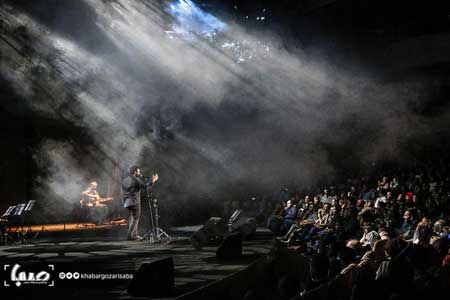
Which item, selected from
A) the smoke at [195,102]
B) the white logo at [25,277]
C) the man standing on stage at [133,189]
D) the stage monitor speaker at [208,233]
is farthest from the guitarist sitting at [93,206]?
the white logo at [25,277]

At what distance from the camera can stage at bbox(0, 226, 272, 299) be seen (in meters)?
5.46

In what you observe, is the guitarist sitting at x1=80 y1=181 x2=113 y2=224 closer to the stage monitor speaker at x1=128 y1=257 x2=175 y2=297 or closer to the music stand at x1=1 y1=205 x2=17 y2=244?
the music stand at x1=1 y1=205 x2=17 y2=244

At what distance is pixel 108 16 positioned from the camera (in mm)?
16234

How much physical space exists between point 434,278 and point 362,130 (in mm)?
12213

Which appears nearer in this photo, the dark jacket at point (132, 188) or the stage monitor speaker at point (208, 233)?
the stage monitor speaker at point (208, 233)

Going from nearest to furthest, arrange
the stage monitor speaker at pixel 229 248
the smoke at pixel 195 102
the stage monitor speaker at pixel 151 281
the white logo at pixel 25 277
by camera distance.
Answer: the white logo at pixel 25 277 → the stage monitor speaker at pixel 151 281 → the stage monitor speaker at pixel 229 248 → the smoke at pixel 195 102

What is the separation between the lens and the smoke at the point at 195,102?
16.2 m

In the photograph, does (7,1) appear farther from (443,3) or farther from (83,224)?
(443,3)

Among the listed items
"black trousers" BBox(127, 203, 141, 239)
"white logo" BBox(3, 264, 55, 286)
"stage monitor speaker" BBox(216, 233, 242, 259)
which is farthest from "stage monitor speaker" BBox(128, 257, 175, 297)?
Result: "black trousers" BBox(127, 203, 141, 239)

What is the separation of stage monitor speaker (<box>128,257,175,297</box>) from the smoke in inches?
434

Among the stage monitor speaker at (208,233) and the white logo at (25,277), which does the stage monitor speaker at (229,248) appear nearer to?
the stage monitor speaker at (208,233)

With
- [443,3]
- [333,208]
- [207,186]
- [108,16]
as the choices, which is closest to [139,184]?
[333,208]

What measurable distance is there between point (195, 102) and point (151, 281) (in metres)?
12.2

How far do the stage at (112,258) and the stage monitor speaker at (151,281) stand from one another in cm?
14
